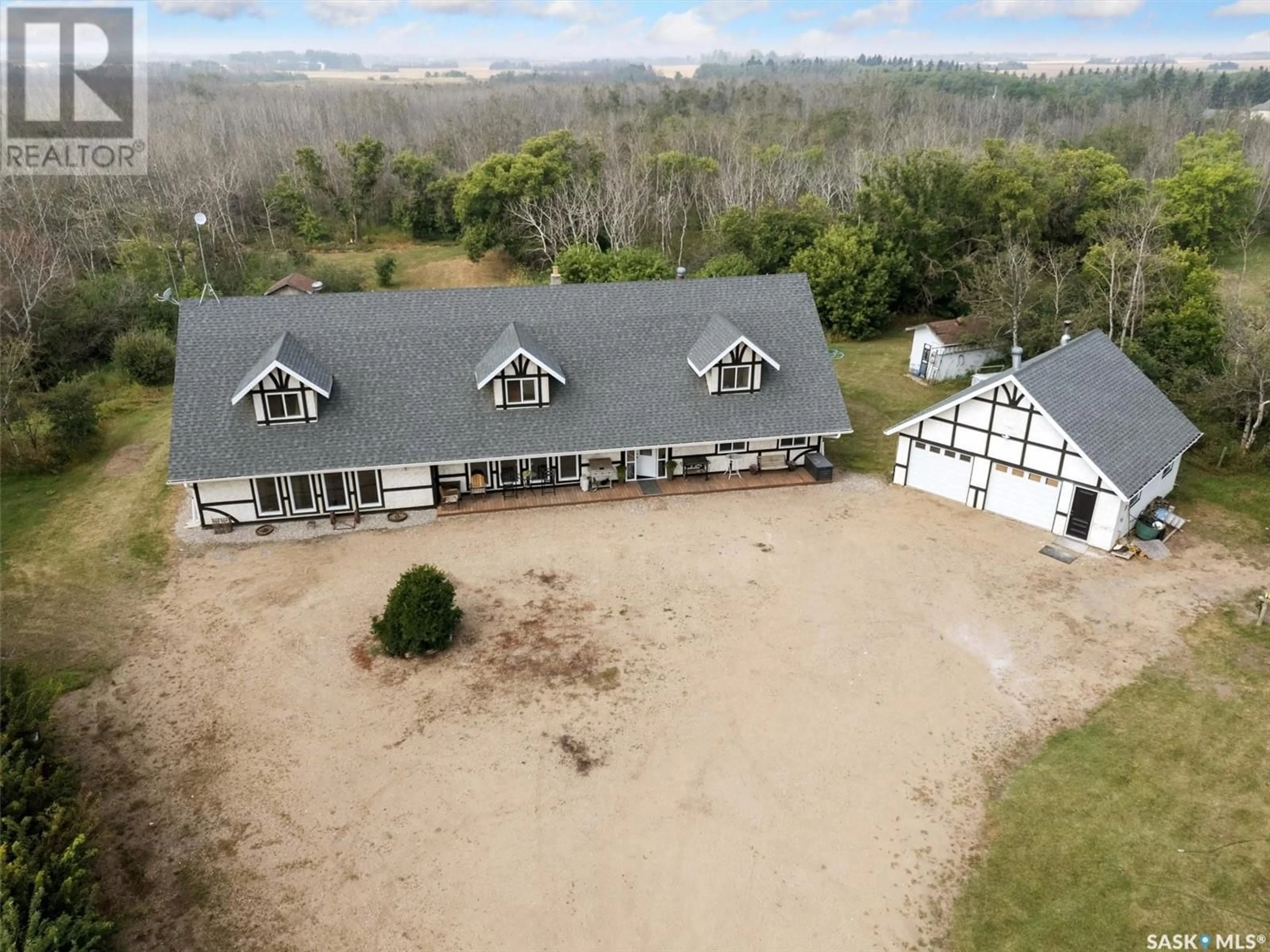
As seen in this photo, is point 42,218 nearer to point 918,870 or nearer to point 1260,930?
point 918,870

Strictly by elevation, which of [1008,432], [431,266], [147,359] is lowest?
[147,359]

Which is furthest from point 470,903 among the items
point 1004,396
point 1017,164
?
point 1017,164

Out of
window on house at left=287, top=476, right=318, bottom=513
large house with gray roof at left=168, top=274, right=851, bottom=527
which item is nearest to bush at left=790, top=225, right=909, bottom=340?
large house with gray roof at left=168, top=274, right=851, bottom=527

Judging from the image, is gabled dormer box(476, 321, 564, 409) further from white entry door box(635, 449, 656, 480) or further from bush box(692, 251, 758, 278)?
bush box(692, 251, 758, 278)

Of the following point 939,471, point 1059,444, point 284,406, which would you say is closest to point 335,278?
point 284,406

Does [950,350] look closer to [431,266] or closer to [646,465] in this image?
Answer: [646,465]

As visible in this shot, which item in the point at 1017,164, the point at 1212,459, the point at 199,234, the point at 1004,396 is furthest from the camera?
the point at 199,234

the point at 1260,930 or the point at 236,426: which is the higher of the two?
the point at 236,426
